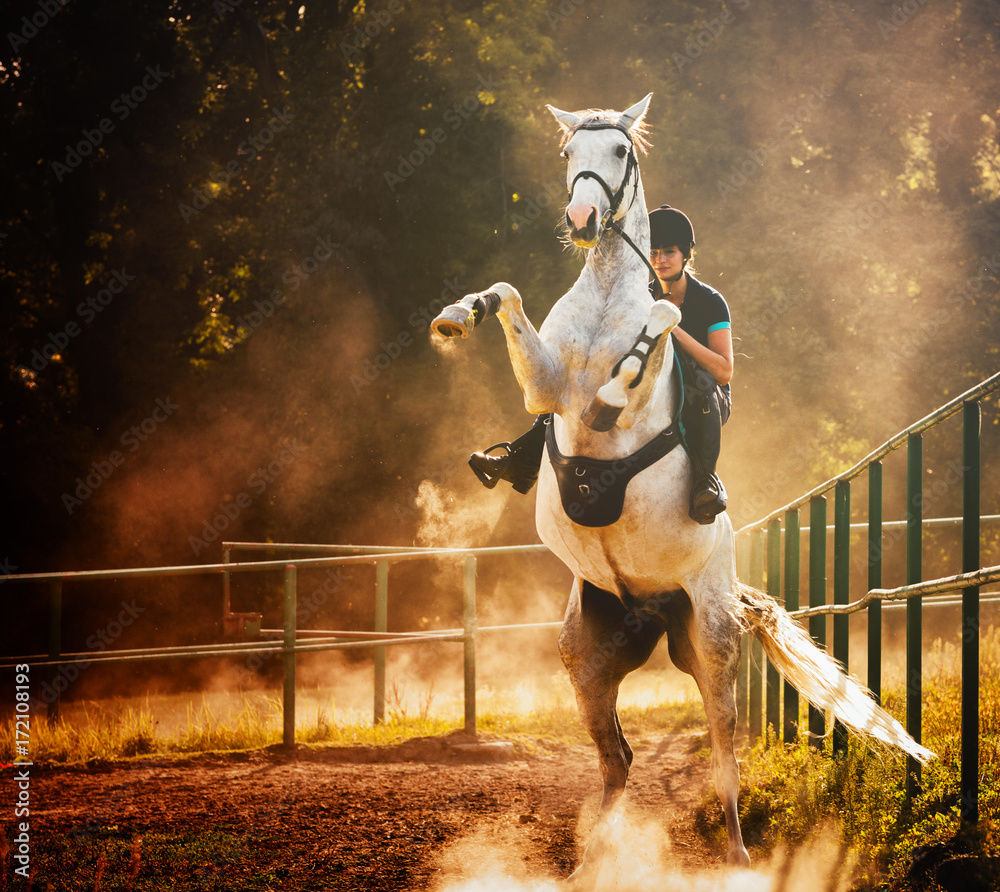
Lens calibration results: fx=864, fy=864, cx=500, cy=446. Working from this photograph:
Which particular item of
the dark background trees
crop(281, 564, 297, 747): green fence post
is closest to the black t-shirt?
crop(281, 564, 297, 747): green fence post

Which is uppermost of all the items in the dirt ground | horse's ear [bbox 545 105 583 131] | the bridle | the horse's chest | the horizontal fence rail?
horse's ear [bbox 545 105 583 131]

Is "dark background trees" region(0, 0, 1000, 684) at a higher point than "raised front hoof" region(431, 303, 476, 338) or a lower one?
higher

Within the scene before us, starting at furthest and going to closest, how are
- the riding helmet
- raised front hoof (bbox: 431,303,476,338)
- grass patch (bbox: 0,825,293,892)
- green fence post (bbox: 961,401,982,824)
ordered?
the riding helmet, grass patch (bbox: 0,825,293,892), green fence post (bbox: 961,401,982,824), raised front hoof (bbox: 431,303,476,338)

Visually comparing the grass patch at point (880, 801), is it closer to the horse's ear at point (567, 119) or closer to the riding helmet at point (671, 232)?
the riding helmet at point (671, 232)

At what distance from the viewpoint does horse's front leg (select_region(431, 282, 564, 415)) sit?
10.2 feet

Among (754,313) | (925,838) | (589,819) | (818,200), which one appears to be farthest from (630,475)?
(818,200)

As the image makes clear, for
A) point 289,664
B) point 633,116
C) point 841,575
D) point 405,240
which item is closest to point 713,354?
point 633,116

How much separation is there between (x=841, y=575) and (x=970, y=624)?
73.9 inches

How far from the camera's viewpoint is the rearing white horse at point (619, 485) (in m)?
3.23

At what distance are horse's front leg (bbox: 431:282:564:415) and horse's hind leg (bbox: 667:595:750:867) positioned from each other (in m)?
1.19

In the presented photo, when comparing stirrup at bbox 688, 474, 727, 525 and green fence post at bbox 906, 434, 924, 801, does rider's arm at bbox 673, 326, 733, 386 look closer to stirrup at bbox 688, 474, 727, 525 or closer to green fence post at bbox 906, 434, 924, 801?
stirrup at bbox 688, 474, 727, 525

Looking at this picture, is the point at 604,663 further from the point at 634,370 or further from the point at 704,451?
the point at 634,370

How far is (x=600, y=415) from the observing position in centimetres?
313

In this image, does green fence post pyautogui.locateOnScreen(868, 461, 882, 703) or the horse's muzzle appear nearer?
the horse's muzzle
